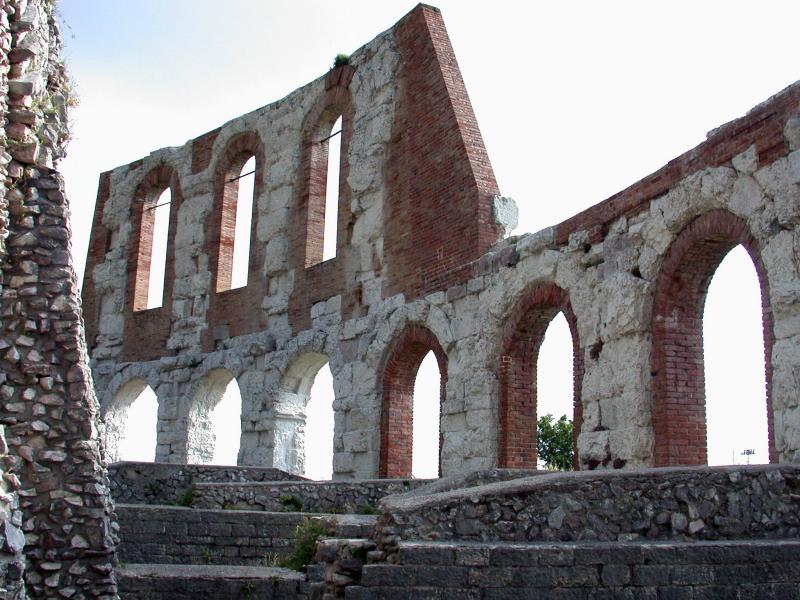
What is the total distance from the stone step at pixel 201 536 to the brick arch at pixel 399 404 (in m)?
4.35

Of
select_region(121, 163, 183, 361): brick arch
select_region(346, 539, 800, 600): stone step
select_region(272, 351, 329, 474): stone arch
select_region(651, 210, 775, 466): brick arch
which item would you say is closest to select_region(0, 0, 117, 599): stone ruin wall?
select_region(346, 539, 800, 600): stone step

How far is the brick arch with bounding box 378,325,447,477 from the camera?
47.4 ft

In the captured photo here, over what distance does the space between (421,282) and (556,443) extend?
10.2m

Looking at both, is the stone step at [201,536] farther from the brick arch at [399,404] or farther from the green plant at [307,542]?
the brick arch at [399,404]

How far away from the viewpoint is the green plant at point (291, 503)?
37.1ft

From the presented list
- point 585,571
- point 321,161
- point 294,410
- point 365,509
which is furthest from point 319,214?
point 585,571

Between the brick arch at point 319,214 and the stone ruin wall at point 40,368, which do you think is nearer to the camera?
the stone ruin wall at point 40,368

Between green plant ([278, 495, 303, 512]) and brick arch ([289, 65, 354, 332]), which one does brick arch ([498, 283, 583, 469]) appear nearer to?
green plant ([278, 495, 303, 512])

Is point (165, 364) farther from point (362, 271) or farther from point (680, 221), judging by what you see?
point (680, 221)

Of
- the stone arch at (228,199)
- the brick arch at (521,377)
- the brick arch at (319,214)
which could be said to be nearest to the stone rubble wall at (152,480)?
the brick arch at (319,214)

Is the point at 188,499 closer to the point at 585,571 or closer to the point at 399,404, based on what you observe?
the point at 399,404

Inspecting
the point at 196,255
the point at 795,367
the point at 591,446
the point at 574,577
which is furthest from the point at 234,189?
the point at 574,577

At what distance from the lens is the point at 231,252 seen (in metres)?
19.1

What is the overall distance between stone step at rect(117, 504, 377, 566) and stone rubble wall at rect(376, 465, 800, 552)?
12.4 feet
